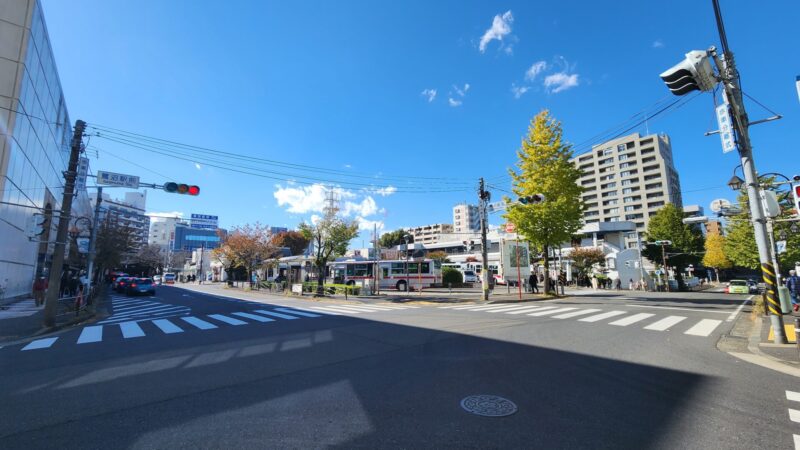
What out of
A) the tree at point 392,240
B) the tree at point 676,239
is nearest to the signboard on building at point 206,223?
the tree at point 392,240

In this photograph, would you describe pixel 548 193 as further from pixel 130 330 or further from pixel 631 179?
pixel 631 179

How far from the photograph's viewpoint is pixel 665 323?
37.6 feet

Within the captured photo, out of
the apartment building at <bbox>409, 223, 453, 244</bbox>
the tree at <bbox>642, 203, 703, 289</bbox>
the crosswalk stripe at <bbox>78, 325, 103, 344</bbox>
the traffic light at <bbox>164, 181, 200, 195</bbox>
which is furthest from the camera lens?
the apartment building at <bbox>409, 223, 453, 244</bbox>

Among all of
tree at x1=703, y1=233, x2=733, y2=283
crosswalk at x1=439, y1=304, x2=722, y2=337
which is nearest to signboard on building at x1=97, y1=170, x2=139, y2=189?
crosswalk at x1=439, y1=304, x2=722, y2=337

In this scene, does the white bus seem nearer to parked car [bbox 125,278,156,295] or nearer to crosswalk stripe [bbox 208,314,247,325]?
parked car [bbox 125,278,156,295]

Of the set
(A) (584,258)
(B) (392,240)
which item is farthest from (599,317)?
(B) (392,240)

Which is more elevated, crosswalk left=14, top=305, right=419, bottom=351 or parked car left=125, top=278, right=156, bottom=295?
parked car left=125, top=278, right=156, bottom=295

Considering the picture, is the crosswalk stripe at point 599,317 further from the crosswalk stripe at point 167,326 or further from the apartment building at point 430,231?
the apartment building at point 430,231

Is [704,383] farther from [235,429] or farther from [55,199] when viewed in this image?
[55,199]

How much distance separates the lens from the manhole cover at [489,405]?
4113mm

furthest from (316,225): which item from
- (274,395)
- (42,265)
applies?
(274,395)

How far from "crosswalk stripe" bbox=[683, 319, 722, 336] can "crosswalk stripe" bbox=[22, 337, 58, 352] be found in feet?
55.4

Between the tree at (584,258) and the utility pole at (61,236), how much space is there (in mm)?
47103

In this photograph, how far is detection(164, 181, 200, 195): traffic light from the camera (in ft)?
38.8
